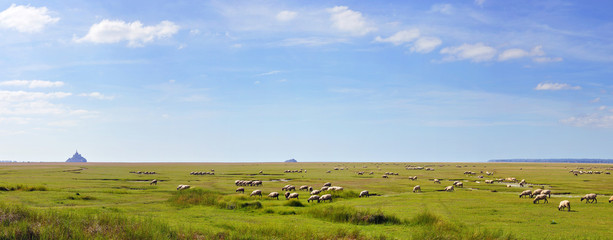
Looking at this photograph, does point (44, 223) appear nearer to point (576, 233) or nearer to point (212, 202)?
point (212, 202)

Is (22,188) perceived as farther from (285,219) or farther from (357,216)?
(357,216)

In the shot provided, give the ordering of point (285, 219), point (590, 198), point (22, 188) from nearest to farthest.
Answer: point (285, 219) < point (590, 198) < point (22, 188)

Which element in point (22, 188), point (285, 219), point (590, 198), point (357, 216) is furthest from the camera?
point (22, 188)

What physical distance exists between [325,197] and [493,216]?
632 inches

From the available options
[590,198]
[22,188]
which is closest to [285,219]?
[590,198]

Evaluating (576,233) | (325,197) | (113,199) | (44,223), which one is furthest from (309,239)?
(113,199)

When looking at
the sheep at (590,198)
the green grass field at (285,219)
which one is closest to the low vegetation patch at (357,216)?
the green grass field at (285,219)

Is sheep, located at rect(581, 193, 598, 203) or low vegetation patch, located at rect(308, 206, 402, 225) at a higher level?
low vegetation patch, located at rect(308, 206, 402, 225)

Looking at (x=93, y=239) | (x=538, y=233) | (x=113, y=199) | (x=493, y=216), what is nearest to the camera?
(x=93, y=239)

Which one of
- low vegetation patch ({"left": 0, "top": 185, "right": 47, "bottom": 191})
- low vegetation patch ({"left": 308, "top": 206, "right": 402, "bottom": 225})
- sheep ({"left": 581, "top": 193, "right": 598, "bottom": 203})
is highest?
low vegetation patch ({"left": 0, "top": 185, "right": 47, "bottom": 191})

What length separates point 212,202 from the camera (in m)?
35.7

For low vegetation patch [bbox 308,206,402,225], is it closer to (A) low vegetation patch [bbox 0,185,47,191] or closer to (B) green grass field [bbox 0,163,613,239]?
(B) green grass field [bbox 0,163,613,239]

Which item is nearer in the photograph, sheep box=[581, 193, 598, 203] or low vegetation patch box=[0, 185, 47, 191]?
sheep box=[581, 193, 598, 203]

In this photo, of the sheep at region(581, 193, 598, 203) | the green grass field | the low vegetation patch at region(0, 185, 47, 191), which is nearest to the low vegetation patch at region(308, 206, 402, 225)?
the green grass field
